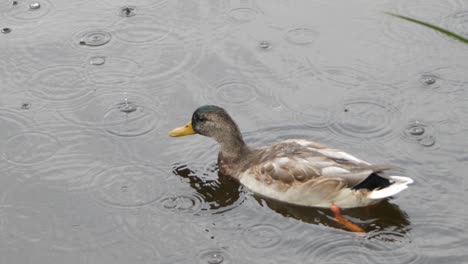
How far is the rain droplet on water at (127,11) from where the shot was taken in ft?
33.9

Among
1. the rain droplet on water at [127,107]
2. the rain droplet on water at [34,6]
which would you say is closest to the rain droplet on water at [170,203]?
the rain droplet on water at [127,107]

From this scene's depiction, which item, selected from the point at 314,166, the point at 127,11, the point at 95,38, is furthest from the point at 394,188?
the point at 127,11

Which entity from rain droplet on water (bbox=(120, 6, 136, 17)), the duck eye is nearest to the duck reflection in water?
the duck eye

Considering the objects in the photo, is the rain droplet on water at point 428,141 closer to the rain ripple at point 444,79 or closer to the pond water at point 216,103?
the pond water at point 216,103

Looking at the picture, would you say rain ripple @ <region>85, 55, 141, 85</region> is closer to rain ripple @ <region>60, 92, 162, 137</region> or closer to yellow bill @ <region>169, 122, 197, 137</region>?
rain ripple @ <region>60, 92, 162, 137</region>

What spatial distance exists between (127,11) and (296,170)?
3.62 m

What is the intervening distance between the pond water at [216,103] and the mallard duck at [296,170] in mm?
137

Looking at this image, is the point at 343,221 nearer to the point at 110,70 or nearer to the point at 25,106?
the point at 110,70

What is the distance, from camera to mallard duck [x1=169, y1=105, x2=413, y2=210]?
7586mm

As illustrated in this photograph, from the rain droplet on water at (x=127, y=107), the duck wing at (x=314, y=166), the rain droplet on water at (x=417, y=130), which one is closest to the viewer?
the duck wing at (x=314, y=166)

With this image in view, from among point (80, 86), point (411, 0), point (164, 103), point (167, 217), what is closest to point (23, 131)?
point (80, 86)

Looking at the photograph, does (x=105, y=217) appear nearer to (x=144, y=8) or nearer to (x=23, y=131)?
(x=23, y=131)

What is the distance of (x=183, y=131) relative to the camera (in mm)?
8422

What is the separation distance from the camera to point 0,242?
24.2 feet
